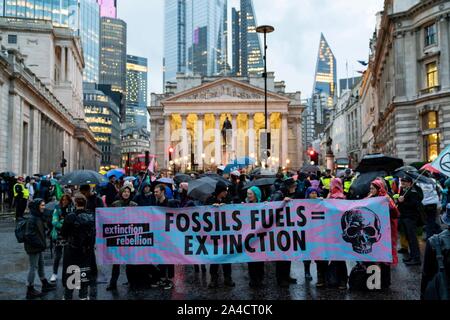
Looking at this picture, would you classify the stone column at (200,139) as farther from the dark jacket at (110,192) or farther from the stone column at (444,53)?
the dark jacket at (110,192)

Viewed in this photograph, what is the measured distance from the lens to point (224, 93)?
82250mm

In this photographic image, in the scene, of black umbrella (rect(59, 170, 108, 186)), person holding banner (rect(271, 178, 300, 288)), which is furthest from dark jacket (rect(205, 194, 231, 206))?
black umbrella (rect(59, 170, 108, 186))

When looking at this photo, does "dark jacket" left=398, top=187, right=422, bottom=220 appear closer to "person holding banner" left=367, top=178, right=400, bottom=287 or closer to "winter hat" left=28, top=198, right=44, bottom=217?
"person holding banner" left=367, top=178, right=400, bottom=287

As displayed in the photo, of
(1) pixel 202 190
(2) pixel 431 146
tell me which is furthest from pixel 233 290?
(2) pixel 431 146

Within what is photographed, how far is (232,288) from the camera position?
8.34 m

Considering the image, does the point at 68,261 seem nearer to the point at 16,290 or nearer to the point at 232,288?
the point at 16,290

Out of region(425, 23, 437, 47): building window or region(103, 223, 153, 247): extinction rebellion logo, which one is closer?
region(103, 223, 153, 247): extinction rebellion logo

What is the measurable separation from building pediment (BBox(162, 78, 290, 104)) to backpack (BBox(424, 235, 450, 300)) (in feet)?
258

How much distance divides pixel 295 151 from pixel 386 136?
4308cm

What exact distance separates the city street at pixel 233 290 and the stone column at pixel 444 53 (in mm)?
28628

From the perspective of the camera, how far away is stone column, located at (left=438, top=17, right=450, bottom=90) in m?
34.1

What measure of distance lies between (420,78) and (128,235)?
3521cm

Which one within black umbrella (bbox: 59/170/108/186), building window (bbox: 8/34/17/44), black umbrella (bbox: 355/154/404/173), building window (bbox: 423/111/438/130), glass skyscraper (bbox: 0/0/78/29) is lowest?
black umbrella (bbox: 59/170/108/186)

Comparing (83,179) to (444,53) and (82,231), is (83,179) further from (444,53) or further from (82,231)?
(444,53)
